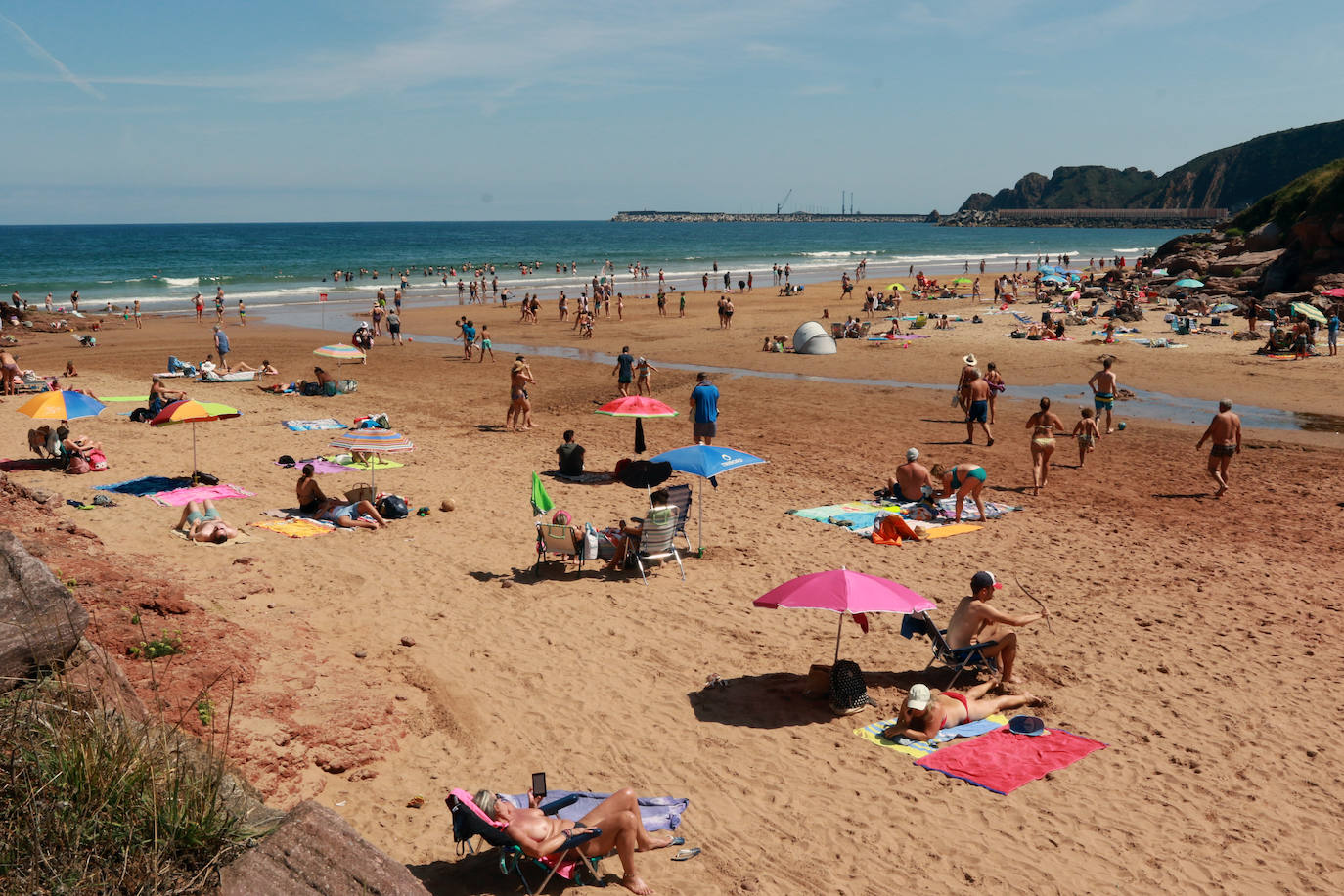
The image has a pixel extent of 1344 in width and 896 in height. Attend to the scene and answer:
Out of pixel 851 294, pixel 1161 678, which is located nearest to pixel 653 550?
pixel 1161 678

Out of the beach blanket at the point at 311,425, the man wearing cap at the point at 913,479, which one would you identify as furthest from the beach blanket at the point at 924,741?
the beach blanket at the point at 311,425

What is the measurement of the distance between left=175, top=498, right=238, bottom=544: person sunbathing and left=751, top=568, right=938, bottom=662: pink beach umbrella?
22.1 ft

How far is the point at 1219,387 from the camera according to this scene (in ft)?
77.1

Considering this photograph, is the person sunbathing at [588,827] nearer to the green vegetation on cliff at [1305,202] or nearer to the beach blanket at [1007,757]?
the beach blanket at [1007,757]

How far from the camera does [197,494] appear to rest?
1288 centimetres

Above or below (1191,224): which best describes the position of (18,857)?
below

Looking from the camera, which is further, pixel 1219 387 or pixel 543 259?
pixel 543 259

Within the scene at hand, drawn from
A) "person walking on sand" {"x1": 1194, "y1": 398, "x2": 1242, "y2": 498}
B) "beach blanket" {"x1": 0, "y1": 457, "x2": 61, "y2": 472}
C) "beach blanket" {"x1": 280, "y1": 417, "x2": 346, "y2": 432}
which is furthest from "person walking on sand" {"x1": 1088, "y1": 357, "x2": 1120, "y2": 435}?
"beach blanket" {"x1": 0, "y1": 457, "x2": 61, "y2": 472}

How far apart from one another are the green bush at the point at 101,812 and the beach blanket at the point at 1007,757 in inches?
193

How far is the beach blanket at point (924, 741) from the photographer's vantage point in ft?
23.4

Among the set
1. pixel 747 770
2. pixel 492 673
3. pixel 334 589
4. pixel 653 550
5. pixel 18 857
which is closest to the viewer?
pixel 18 857

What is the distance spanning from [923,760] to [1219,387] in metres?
20.7

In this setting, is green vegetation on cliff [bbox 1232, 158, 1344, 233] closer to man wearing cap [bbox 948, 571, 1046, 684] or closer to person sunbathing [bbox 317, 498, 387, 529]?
man wearing cap [bbox 948, 571, 1046, 684]

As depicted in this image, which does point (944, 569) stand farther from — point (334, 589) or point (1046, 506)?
point (334, 589)
